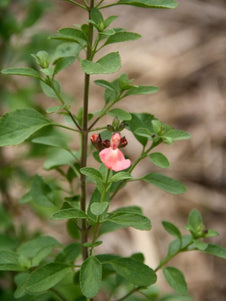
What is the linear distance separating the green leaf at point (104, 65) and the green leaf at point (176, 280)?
48cm

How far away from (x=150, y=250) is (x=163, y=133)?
1.42 m

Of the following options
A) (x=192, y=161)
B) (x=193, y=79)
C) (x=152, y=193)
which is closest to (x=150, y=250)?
(x=152, y=193)

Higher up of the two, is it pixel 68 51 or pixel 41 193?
pixel 68 51

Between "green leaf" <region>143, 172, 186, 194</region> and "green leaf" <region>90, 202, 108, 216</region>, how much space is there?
0.21 m

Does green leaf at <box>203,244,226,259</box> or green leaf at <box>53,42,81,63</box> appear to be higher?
green leaf at <box>53,42,81,63</box>

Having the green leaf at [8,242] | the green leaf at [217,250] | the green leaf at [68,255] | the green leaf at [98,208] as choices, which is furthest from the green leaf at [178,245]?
the green leaf at [8,242]

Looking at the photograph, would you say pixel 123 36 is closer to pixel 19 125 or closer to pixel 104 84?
pixel 104 84

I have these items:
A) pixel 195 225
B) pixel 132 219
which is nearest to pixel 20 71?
pixel 132 219

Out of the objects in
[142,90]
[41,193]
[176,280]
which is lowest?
[176,280]

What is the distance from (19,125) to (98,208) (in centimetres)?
24

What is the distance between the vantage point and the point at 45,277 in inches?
37.5

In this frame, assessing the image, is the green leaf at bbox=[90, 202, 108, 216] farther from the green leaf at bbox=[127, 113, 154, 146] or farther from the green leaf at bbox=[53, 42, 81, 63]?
the green leaf at bbox=[53, 42, 81, 63]

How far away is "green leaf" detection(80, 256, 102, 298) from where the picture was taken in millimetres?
872

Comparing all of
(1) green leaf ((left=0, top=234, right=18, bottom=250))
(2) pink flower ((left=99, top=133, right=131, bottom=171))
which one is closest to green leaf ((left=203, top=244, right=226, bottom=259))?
(2) pink flower ((left=99, top=133, right=131, bottom=171))
